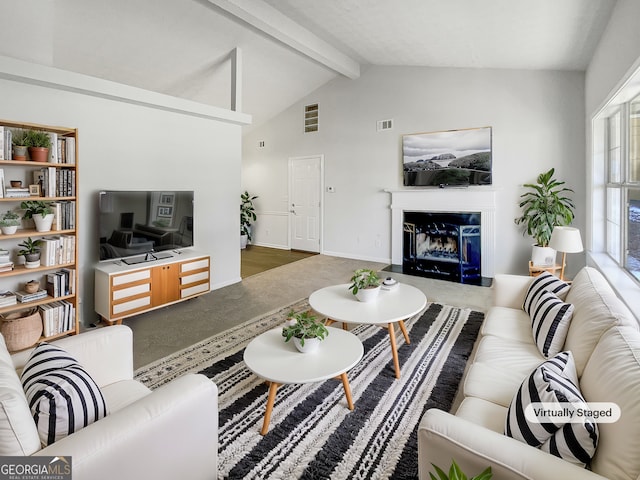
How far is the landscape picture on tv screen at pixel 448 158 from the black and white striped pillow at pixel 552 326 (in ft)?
11.2

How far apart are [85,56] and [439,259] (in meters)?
5.26

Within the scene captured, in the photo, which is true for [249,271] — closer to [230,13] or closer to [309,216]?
[309,216]

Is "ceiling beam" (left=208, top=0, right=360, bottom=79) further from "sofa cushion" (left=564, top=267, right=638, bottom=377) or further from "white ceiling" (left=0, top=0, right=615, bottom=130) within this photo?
"sofa cushion" (left=564, top=267, right=638, bottom=377)

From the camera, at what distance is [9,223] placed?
8.70 feet

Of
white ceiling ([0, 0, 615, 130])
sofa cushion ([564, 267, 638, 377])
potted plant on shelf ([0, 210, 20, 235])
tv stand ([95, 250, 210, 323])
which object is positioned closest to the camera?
sofa cushion ([564, 267, 638, 377])

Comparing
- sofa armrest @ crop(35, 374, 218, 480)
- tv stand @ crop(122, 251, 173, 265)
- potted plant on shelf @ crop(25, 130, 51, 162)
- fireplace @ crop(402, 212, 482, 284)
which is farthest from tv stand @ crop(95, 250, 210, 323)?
fireplace @ crop(402, 212, 482, 284)

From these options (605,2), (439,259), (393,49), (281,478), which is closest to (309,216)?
(439,259)

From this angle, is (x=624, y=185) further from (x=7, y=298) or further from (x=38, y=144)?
(x=7, y=298)

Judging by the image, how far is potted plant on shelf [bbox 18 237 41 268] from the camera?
2801 millimetres

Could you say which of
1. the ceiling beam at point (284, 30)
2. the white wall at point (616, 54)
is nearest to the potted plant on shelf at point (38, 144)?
the ceiling beam at point (284, 30)

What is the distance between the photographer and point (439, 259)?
5512mm

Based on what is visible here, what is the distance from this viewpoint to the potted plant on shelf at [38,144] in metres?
2.71

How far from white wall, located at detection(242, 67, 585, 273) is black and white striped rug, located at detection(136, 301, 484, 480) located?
9.32ft

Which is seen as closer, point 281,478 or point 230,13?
point 281,478
